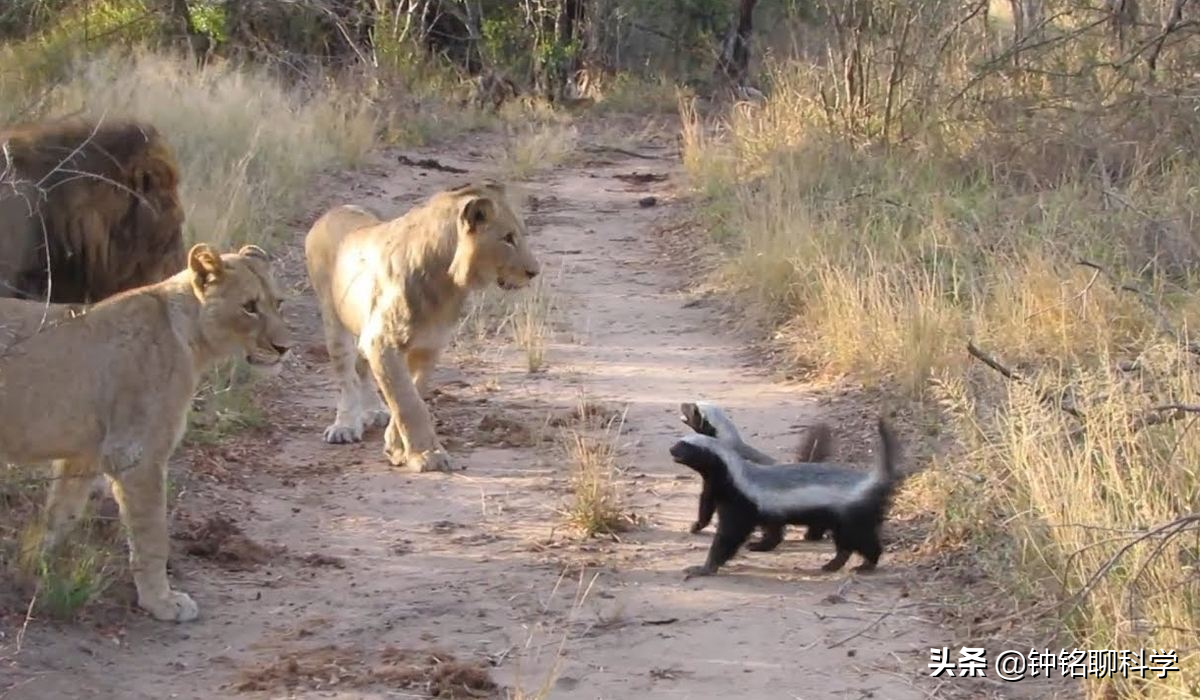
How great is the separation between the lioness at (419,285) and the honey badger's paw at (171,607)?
193cm

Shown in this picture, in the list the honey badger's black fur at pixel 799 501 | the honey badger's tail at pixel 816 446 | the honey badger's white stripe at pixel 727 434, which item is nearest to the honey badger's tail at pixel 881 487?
Answer: the honey badger's black fur at pixel 799 501

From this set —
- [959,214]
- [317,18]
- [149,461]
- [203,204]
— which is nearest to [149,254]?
[149,461]

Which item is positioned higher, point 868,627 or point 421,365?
point 421,365

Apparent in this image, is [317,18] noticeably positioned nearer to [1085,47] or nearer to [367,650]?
[1085,47]

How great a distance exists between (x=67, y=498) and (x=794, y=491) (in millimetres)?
2490

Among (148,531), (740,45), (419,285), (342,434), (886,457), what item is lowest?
(342,434)

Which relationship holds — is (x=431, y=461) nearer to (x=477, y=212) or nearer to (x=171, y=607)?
(x=477, y=212)

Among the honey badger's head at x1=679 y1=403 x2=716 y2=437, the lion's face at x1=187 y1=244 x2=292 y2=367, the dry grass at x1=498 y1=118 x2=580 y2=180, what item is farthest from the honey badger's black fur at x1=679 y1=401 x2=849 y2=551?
the dry grass at x1=498 y1=118 x2=580 y2=180

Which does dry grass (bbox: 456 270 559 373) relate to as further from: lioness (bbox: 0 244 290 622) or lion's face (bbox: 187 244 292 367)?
lioness (bbox: 0 244 290 622)

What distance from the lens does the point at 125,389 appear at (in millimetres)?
5223

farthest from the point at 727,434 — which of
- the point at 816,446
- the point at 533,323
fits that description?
the point at 533,323

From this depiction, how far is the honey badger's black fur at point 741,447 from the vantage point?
5.99 meters

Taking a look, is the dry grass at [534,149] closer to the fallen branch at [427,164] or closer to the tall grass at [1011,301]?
the fallen branch at [427,164]

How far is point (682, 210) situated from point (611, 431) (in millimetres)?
6475
